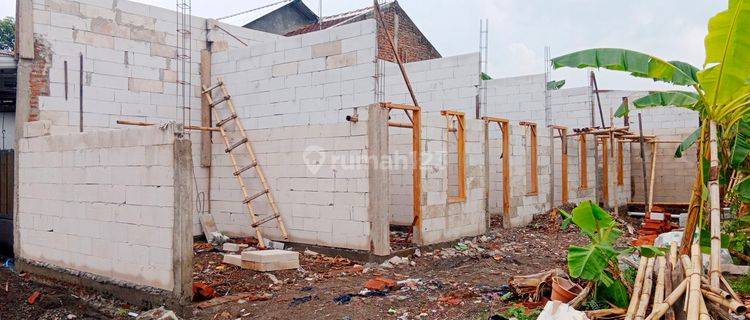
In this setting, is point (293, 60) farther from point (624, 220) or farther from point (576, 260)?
point (624, 220)

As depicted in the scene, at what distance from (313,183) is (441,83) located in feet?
14.0

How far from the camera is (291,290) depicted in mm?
6820

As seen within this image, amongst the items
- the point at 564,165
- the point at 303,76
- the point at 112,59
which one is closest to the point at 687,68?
the point at 303,76

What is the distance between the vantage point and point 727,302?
414 centimetres

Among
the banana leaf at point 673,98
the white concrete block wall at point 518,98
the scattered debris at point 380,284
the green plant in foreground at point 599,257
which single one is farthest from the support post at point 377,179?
the white concrete block wall at point 518,98

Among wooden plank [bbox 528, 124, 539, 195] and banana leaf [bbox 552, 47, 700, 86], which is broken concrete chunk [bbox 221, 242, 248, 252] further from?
wooden plank [bbox 528, 124, 539, 195]

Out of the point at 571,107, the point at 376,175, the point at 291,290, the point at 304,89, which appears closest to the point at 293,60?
the point at 304,89

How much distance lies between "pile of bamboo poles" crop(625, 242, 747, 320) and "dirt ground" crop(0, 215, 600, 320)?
4.71 ft

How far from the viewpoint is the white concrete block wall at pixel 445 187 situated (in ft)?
29.0

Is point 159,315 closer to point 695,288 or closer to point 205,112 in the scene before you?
point 695,288

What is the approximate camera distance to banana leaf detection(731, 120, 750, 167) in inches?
231

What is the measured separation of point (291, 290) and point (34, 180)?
445 cm

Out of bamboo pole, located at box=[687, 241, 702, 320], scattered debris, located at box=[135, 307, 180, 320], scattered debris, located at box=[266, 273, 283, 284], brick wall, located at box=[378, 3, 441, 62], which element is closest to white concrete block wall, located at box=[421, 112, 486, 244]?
scattered debris, located at box=[266, 273, 283, 284]

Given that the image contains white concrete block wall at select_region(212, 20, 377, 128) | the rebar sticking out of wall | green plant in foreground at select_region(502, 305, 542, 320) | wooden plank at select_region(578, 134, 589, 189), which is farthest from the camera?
wooden plank at select_region(578, 134, 589, 189)
